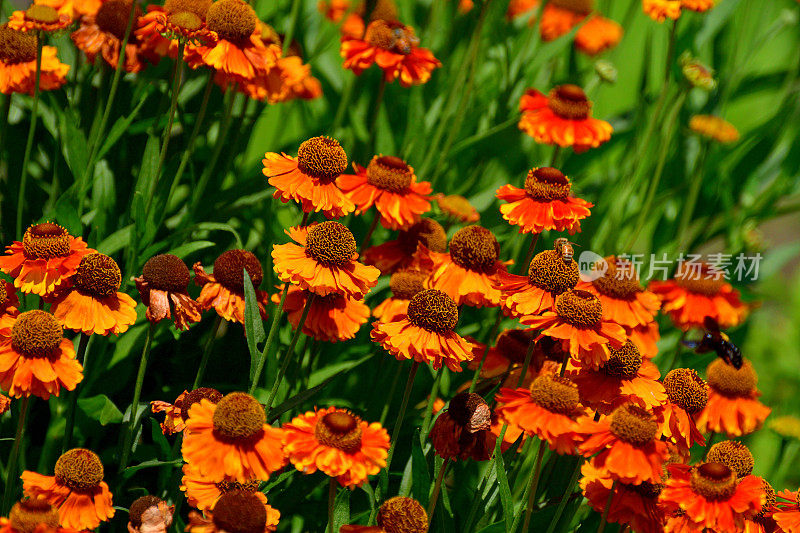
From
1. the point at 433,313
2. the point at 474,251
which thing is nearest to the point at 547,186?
the point at 474,251

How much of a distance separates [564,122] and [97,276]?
1099 millimetres

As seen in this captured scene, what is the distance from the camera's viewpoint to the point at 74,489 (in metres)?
1.24

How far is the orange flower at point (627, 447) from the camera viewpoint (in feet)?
3.91

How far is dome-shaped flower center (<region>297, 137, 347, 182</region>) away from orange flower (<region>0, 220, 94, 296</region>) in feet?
1.24

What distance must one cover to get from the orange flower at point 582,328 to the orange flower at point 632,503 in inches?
6.7

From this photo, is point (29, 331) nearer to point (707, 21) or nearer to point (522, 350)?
point (522, 350)

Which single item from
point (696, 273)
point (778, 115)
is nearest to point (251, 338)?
point (696, 273)

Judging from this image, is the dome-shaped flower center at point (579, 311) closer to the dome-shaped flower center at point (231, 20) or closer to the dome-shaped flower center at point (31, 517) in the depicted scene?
the dome-shaped flower center at point (31, 517)

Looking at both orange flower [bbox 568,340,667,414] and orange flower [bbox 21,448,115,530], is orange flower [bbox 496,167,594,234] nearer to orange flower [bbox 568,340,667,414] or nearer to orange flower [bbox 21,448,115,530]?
orange flower [bbox 568,340,667,414]

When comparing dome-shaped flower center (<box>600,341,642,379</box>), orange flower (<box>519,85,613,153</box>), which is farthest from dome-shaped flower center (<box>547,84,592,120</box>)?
dome-shaped flower center (<box>600,341,642,379</box>)

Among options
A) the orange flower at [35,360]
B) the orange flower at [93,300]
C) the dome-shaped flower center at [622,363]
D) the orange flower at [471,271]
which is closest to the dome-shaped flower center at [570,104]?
the orange flower at [471,271]

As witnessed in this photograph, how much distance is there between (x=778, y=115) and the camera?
2.90 m

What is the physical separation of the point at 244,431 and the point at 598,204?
1.62m

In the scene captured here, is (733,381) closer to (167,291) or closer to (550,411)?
(550,411)
